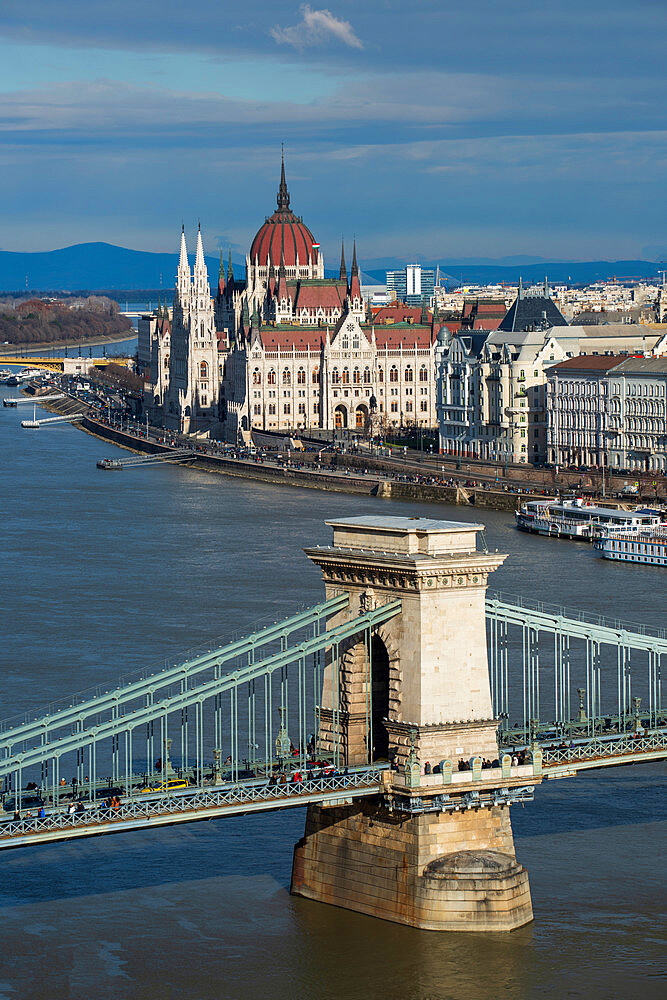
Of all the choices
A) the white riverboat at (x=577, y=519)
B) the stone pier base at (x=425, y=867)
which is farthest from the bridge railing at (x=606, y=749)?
the white riverboat at (x=577, y=519)

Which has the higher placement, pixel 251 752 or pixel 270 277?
pixel 270 277

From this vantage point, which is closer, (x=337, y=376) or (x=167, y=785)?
(x=167, y=785)

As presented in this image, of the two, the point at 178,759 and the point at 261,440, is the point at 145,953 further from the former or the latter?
the point at 261,440

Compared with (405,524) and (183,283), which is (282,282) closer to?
(183,283)

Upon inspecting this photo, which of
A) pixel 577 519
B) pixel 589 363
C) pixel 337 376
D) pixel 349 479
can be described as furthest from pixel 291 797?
pixel 337 376

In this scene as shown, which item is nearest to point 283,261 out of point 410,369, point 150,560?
point 410,369

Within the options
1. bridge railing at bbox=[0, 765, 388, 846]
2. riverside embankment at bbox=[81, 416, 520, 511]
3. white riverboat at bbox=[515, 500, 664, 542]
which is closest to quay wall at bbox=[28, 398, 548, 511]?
riverside embankment at bbox=[81, 416, 520, 511]

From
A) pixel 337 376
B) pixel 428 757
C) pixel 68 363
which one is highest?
pixel 337 376
